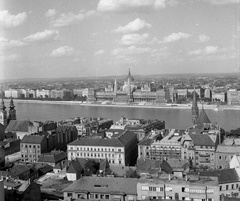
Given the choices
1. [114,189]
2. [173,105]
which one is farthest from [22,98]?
[114,189]

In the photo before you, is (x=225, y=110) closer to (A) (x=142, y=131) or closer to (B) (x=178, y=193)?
(A) (x=142, y=131)

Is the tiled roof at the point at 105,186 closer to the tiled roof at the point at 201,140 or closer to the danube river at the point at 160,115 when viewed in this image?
the tiled roof at the point at 201,140

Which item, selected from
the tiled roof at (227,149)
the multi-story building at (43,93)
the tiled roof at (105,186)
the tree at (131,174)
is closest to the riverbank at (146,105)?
the multi-story building at (43,93)

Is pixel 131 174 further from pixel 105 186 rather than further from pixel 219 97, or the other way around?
pixel 219 97

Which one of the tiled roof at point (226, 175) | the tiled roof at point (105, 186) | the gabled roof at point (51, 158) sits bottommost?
the gabled roof at point (51, 158)

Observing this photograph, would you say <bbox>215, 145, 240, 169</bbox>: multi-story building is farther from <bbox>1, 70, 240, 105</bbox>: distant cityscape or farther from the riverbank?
<bbox>1, 70, 240, 105</bbox>: distant cityscape

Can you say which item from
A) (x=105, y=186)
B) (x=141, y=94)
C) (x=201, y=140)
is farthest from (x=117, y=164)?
(x=141, y=94)

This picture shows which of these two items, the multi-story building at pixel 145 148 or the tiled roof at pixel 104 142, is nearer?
the multi-story building at pixel 145 148
